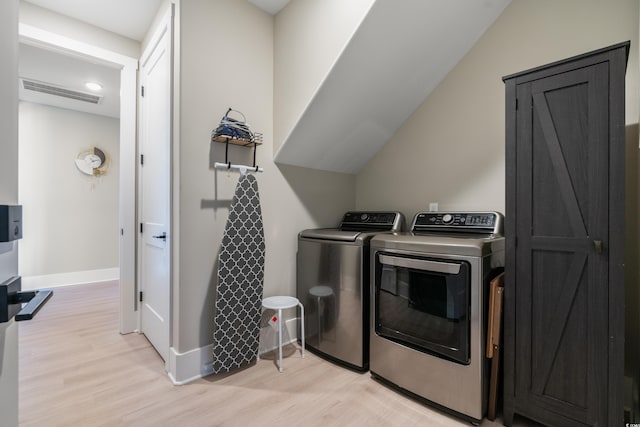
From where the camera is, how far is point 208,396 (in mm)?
1749

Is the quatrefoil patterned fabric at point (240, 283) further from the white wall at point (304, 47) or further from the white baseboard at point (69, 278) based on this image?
the white baseboard at point (69, 278)

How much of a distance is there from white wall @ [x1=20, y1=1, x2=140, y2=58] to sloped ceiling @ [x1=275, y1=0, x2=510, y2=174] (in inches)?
69.5

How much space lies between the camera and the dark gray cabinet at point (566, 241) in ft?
4.16

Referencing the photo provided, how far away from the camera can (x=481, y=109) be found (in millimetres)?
2156

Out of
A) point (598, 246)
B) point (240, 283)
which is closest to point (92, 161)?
point (240, 283)

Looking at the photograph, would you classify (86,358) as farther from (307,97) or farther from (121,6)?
(121,6)

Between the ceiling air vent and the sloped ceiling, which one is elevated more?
the ceiling air vent

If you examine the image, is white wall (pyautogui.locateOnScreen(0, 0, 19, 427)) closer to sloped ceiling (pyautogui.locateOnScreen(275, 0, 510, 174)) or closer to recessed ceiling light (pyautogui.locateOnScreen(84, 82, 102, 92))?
sloped ceiling (pyautogui.locateOnScreen(275, 0, 510, 174))

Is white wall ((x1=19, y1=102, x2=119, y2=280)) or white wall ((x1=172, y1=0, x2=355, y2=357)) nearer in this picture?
white wall ((x1=172, y1=0, x2=355, y2=357))

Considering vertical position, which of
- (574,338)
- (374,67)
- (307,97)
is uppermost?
(374,67)

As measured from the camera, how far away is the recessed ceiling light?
3516 mm

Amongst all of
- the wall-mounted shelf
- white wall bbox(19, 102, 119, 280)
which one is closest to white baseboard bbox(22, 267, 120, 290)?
white wall bbox(19, 102, 119, 280)

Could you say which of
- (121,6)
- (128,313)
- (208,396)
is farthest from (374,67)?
(128,313)

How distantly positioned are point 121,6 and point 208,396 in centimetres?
282
